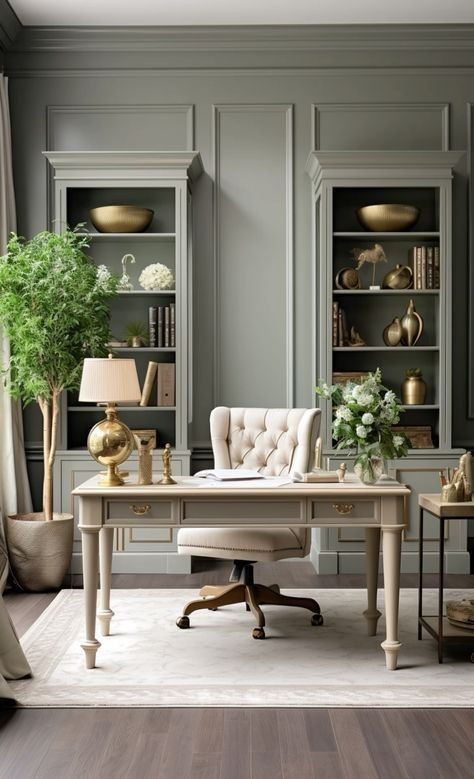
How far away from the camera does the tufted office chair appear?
12.7 feet

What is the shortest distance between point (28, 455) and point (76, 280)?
134cm

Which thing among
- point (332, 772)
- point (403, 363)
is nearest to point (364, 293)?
point (403, 363)

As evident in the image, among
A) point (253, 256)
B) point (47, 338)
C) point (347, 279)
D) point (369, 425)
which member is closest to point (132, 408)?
point (47, 338)

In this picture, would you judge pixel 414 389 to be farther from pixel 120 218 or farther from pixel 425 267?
pixel 120 218

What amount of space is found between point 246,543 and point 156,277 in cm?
205

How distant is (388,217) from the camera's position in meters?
5.28

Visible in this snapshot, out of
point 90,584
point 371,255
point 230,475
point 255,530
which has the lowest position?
point 90,584

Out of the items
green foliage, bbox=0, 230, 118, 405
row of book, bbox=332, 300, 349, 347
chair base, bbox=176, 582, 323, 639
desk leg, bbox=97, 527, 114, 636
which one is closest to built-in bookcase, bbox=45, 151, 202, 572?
green foliage, bbox=0, 230, 118, 405

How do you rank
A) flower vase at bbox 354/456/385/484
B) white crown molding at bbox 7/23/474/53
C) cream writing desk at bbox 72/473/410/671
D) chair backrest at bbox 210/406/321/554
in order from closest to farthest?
cream writing desk at bbox 72/473/410/671 → flower vase at bbox 354/456/385/484 → chair backrest at bbox 210/406/321/554 → white crown molding at bbox 7/23/474/53

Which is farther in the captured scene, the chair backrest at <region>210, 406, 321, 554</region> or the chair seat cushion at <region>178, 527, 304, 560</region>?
the chair backrest at <region>210, 406, 321, 554</region>

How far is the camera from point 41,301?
15.6 feet

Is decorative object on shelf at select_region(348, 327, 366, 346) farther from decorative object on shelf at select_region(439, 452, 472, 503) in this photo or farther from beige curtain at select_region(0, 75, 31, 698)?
beige curtain at select_region(0, 75, 31, 698)

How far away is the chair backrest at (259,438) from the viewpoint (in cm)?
428

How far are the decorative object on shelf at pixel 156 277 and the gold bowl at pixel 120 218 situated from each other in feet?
0.93
